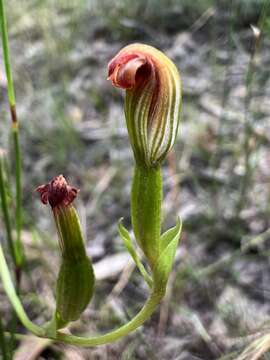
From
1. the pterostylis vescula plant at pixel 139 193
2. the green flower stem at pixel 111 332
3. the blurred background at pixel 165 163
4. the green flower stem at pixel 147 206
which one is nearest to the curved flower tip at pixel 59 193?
the pterostylis vescula plant at pixel 139 193

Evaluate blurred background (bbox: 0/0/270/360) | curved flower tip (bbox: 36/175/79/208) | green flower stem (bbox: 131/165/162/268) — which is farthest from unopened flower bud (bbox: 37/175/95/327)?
blurred background (bbox: 0/0/270/360)

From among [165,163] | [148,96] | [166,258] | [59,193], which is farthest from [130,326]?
[165,163]

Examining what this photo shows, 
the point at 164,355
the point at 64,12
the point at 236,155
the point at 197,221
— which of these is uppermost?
the point at 64,12

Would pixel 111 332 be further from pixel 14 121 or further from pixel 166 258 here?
pixel 14 121

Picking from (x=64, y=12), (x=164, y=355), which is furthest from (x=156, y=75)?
(x=64, y=12)

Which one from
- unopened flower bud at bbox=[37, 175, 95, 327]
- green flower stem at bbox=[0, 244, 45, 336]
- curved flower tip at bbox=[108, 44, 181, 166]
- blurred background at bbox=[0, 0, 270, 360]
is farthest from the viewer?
blurred background at bbox=[0, 0, 270, 360]

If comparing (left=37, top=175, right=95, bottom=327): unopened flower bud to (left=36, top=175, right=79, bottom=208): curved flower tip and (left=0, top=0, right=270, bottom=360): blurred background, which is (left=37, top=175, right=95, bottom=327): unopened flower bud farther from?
(left=0, top=0, right=270, bottom=360): blurred background

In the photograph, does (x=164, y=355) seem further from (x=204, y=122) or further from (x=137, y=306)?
(x=204, y=122)
